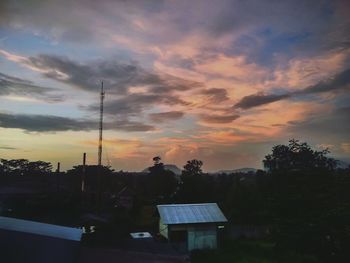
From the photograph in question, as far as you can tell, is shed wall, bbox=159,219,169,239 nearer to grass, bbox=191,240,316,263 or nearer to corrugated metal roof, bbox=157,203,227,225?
corrugated metal roof, bbox=157,203,227,225

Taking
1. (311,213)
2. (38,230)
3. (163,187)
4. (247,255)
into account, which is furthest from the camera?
(163,187)

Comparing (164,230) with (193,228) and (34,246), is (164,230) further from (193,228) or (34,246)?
(34,246)

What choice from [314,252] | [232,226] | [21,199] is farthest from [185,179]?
[314,252]

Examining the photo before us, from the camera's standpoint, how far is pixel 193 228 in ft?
86.4

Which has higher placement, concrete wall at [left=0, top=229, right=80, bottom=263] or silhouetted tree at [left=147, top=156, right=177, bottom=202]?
silhouetted tree at [left=147, top=156, right=177, bottom=202]

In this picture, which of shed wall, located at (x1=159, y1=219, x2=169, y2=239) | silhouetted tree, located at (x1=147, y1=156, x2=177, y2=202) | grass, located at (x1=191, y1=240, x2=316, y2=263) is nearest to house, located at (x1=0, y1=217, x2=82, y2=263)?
grass, located at (x1=191, y1=240, x2=316, y2=263)

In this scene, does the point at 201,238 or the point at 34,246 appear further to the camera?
the point at 201,238

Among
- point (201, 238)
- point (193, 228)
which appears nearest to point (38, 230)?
point (193, 228)

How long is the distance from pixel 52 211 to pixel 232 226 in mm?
16174

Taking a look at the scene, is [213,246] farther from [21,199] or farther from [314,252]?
[21,199]

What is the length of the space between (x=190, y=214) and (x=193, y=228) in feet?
4.27

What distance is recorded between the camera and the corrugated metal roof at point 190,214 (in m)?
26.4

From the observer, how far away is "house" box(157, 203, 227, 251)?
26.2 metres

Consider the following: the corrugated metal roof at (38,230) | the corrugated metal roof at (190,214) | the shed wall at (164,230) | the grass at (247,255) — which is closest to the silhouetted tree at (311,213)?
the grass at (247,255)
